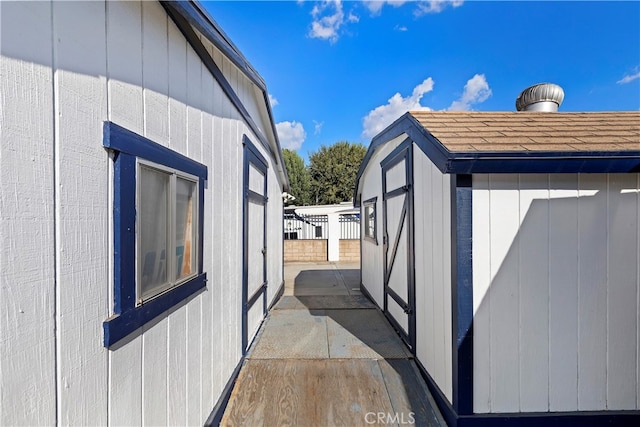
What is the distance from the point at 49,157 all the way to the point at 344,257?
10149 mm

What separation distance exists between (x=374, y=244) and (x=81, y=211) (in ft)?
15.6

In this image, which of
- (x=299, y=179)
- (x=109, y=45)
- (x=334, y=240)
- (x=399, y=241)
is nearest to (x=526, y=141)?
(x=399, y=241)

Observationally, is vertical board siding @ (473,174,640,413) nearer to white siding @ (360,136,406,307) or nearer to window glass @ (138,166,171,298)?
white siding @ (360,136,406,307)

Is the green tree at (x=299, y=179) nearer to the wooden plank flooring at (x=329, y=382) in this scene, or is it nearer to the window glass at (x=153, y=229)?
the wooden plank flooring at (x=329, y=382)

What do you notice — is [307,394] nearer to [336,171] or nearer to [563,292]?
[563,292]

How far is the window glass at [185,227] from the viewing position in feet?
6.05

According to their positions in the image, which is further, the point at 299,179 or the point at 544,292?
the point at 299,179

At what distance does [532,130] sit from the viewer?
2699 millimetres

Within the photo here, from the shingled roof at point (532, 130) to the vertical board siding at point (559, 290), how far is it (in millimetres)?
285

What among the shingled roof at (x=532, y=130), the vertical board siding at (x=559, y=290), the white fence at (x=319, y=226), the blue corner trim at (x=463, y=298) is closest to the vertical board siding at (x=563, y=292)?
the vertical board siding at (x=559, y=290)

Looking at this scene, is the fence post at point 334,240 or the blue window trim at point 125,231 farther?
the fence post at point 334,240

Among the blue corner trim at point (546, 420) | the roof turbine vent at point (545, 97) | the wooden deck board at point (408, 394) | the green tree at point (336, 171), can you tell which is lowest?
the wooden deck board at point (408, 394)

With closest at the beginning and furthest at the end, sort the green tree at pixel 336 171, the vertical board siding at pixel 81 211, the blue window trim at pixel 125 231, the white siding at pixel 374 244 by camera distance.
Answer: the vertical board siding at pixel 81 211
the blue window trim at pixel 125 231
the white siding at pixel 374 244
the green tree at pixel 336 171

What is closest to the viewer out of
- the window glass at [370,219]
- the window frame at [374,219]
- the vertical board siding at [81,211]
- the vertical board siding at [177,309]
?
the vertical board siding at [81,211]
